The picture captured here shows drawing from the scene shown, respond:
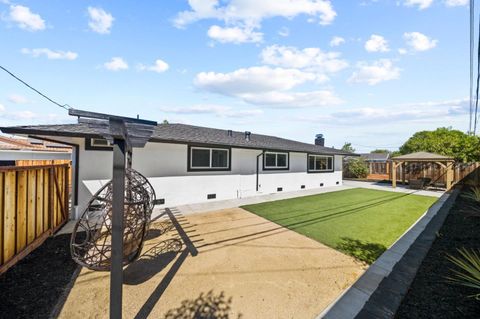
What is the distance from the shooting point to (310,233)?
5594 millimetres

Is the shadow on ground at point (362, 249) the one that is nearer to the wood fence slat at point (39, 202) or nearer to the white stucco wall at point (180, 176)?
the white stucco wall at point (180, 176)

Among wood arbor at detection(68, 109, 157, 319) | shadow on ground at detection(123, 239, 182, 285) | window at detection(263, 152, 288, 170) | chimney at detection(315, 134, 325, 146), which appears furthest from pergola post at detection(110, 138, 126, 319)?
chimney at detection(315, 134, 325, 146)

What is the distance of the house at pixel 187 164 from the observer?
6473 millimetres

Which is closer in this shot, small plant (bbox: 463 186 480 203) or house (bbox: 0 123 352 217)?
house (bbox: 0 123 352 217)

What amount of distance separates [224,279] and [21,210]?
369cm

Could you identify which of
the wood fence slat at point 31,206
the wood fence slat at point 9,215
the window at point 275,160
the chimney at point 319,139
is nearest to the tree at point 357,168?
the chimney at point 319,139

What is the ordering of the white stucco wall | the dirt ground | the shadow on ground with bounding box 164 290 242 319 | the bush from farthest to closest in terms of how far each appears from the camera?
1. the bush
2. the white stucco wall
3. the dirt ground
4. the shadow on ground with bounding box 164 290 242 319

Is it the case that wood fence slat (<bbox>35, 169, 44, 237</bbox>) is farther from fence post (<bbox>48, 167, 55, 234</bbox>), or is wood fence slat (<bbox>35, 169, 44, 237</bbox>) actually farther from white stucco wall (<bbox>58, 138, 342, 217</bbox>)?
white stucco wall (<bbox>58, 138, 342, 217</bbox>)

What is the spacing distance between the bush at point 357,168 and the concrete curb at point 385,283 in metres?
16.5

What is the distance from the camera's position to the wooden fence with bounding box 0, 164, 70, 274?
3.37 m

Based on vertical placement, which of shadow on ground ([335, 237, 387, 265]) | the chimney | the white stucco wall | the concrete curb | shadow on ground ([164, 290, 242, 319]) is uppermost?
the chimney

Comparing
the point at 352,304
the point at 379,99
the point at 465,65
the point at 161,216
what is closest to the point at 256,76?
the point at 379,99

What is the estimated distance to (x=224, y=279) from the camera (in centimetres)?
348

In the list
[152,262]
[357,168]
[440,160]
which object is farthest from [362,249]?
[357,168]
